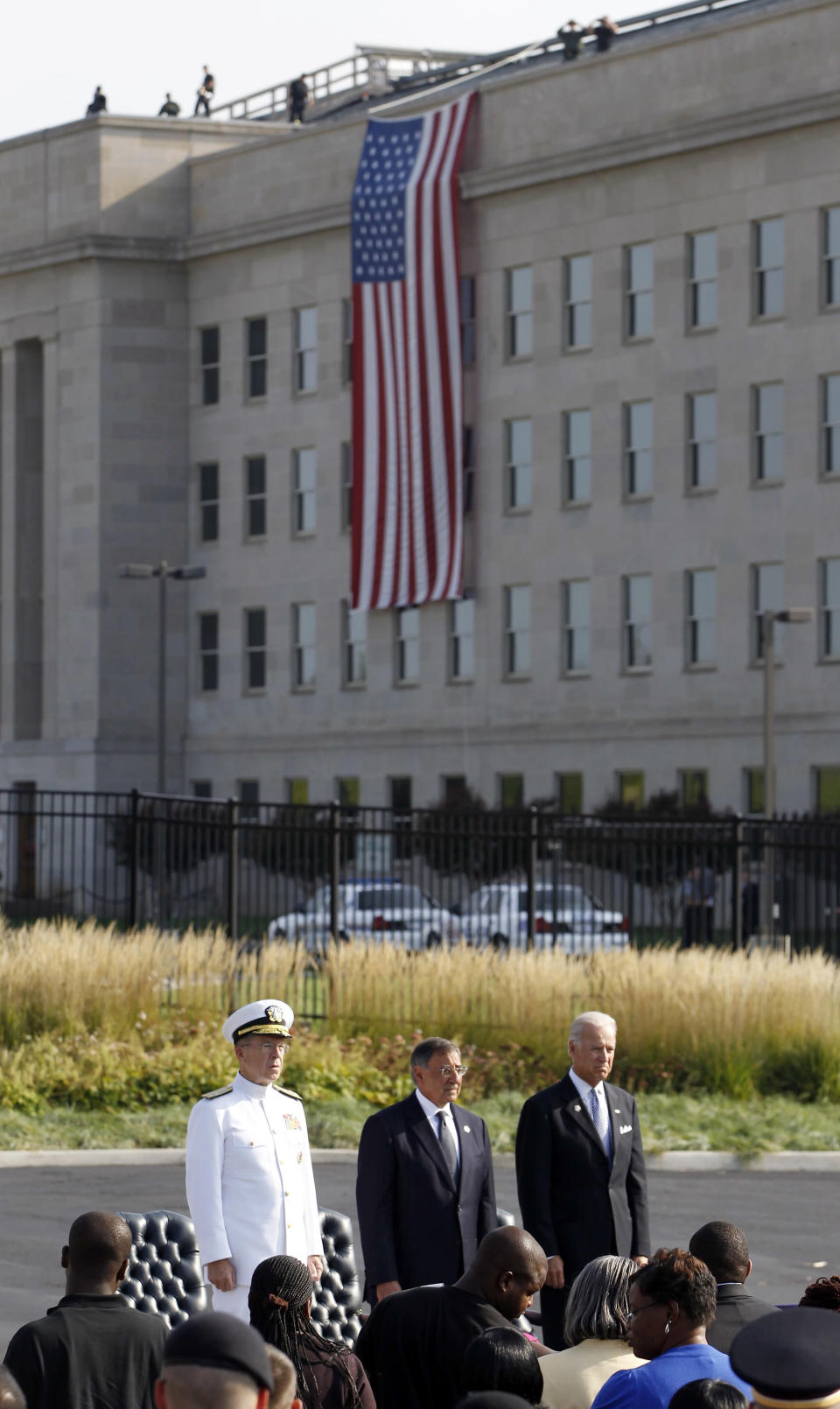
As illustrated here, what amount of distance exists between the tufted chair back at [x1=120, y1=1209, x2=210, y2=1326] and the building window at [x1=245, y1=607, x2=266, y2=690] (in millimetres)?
59728

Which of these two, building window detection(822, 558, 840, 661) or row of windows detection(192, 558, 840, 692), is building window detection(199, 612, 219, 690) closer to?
row of windows detection(192, 558, 840, 692)

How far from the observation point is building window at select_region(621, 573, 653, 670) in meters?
59.3

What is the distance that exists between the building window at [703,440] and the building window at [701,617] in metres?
2.36

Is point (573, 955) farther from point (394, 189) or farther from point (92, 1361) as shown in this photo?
point (394, 189)

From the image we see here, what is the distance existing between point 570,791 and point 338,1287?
51545mm

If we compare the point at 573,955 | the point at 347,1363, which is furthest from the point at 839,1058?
the point at 347,1363

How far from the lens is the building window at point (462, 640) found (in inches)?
2488

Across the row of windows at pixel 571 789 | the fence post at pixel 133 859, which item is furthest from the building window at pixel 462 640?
the fence post at pixel 133 859

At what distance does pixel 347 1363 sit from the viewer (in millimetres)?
6383

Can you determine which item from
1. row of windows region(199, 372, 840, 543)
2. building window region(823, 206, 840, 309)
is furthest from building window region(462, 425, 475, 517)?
building window region(823, 206, 840, 309)

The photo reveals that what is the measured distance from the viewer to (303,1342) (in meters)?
6.44

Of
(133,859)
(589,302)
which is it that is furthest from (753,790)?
(133,859)

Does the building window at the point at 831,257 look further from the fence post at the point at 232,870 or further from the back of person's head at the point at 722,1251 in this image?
the back of person's head at the point at 722,1251

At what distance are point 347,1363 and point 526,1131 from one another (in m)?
3.11
